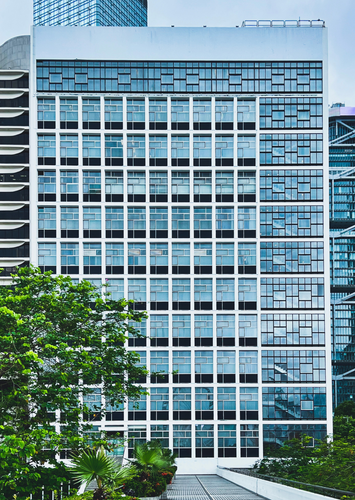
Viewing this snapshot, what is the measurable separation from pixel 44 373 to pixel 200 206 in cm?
3688

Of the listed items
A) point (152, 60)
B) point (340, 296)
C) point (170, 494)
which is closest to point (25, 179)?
point (152, 60)

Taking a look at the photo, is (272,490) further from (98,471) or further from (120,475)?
(98,471)

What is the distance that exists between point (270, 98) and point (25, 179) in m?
23.2

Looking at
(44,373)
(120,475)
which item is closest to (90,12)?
(44,373)

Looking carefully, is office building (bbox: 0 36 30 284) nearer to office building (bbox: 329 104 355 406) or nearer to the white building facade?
the white building facade

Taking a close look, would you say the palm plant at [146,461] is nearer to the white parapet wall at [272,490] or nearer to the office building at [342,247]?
the white parapet wall at [272,490]

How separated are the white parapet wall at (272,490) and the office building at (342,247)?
284ft

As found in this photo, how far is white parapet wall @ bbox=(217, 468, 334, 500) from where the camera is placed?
1639 cm

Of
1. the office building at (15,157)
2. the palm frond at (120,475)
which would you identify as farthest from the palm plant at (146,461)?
the office building at (15,157)

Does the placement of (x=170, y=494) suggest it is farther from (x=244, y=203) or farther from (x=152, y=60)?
(x=152, y=60)

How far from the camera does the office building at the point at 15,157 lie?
53500mm

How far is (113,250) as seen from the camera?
53156mm

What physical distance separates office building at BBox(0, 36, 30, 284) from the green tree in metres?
32.6

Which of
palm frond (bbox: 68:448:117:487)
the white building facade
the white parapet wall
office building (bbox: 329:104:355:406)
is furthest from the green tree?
office building (bbox: 329:104:355:406)
